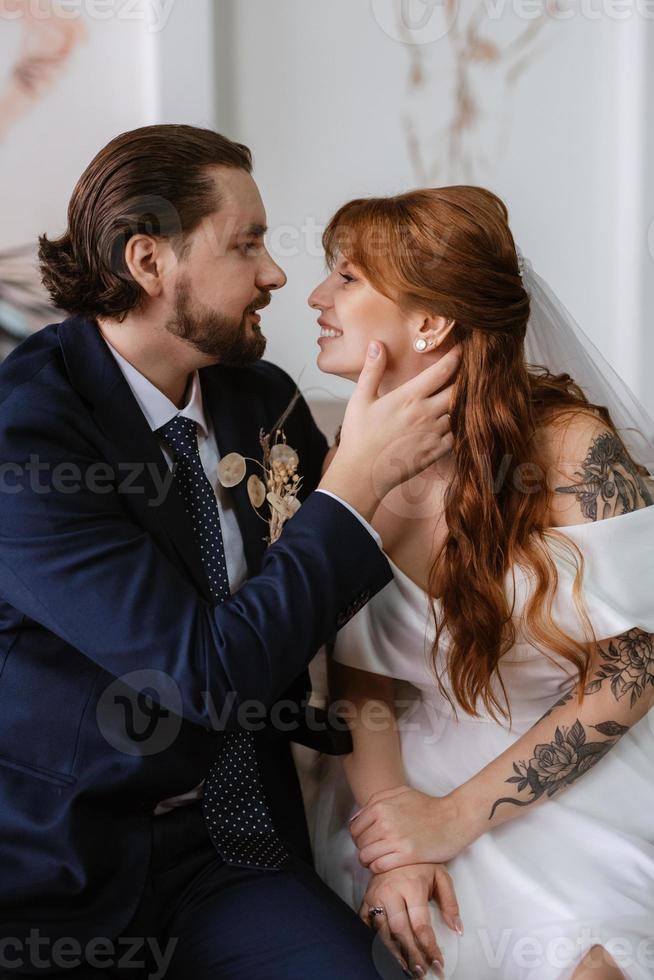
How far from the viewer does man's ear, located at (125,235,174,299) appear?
5.62 feet

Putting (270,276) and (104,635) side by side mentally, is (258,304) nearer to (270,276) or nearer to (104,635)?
(270,276)

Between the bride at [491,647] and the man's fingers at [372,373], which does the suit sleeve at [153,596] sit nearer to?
the man's fingers at [372,373]

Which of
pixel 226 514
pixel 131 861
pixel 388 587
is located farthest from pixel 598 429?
pixel 131 861

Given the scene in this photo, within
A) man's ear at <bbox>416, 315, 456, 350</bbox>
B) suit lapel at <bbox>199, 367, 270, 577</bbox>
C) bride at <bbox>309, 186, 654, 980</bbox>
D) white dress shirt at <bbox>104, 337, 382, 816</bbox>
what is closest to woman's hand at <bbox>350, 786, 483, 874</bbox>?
bride at <bbox>309, 186, 654, 980</bbox>

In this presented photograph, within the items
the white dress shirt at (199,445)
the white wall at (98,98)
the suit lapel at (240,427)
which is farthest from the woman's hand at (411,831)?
the white wall at (98,98)

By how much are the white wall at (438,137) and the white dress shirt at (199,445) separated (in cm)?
74

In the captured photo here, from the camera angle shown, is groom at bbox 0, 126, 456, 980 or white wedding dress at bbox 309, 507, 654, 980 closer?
groom at bbox 0, 126, 456, 980

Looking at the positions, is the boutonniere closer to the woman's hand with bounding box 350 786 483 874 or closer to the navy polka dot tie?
the navy polka dot tie

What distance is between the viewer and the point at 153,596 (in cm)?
144

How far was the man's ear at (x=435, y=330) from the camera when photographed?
175cm

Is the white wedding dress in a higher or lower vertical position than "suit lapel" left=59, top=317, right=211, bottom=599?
lower

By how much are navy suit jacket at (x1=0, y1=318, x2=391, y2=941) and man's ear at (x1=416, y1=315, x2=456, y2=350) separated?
1.33ft

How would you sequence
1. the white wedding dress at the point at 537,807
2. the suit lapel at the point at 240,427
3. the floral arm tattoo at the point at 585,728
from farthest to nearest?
the suit lapel at the point at 240,427
the floral arm tattoo at the point at 585,728
the white wedding dress at the point at 537,807

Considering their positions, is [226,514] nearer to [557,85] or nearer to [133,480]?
[133,480]
